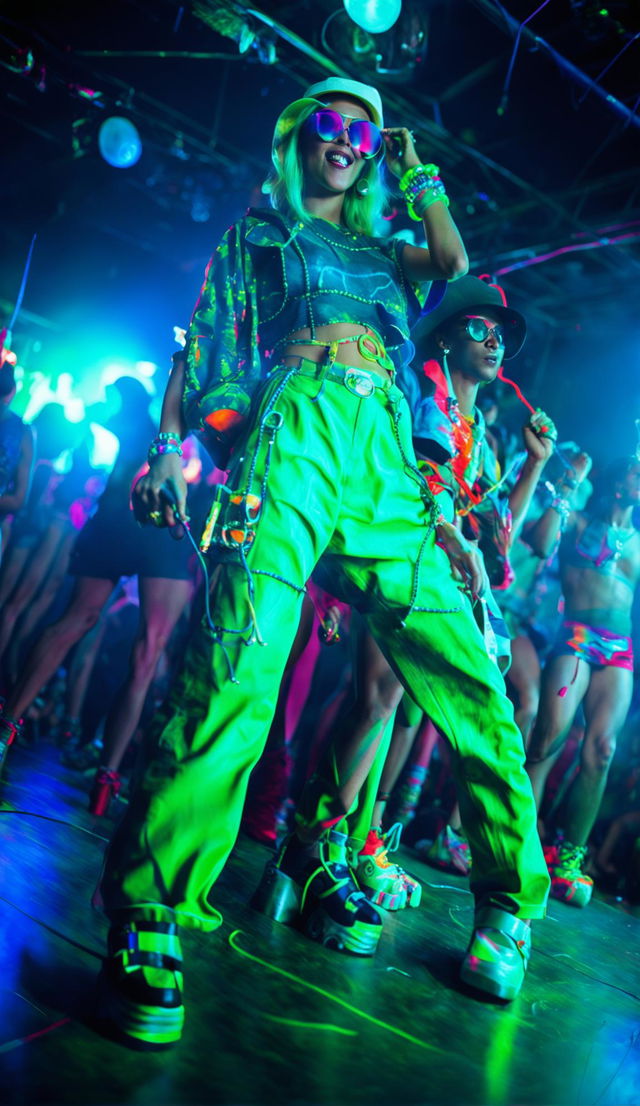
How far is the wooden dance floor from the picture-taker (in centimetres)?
126

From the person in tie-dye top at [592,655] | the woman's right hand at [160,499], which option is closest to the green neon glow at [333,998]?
the woman's right hand at [160,499]

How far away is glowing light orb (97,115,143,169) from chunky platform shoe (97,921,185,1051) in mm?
8651

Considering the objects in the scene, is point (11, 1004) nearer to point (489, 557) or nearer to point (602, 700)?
point (489, 557)

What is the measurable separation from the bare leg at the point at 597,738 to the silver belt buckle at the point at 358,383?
3202 millimetres

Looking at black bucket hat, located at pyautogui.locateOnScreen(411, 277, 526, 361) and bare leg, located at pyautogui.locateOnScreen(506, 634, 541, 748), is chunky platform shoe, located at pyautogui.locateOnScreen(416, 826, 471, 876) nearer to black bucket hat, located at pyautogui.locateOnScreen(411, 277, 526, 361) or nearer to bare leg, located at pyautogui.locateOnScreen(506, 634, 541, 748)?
bare leg, located at pyautogui.locateOnScreen(506, 634, 541, 748)

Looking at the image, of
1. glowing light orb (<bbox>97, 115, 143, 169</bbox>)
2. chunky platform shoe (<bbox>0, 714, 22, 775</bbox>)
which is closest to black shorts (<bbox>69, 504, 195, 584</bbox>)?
chunky platform shoe (<bbox>0, 714, 22, 775</bbox>)

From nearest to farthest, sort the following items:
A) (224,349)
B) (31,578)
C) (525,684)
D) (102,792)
→ (224,349)
(102,792)
(525,684)
(31,578)

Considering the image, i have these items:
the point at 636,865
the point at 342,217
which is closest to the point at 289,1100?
the point at 342,217

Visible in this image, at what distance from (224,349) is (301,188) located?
2.01 feet

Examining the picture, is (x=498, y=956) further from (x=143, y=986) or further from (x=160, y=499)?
(x=160, y=499)

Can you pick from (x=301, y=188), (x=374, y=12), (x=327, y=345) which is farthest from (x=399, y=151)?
(x=374, y=12)

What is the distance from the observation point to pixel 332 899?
229 centimetres

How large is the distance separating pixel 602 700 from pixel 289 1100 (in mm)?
3770

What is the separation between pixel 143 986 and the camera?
1408 mm
